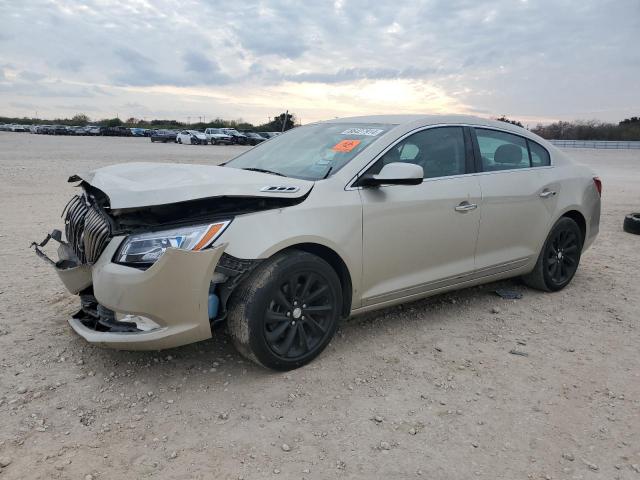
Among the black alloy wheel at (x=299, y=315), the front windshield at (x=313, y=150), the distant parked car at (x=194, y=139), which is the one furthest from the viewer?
the distant parked car at (x=194, y=139)

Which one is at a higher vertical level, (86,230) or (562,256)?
(86,230)

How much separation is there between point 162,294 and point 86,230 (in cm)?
88

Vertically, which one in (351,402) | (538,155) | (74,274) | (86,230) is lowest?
(351,402)

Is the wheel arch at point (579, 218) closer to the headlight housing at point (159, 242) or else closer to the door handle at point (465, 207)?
the door handle at point (465, 207)

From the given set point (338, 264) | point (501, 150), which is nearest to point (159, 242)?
point (338, 264)

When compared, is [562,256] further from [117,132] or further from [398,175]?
[117,132]

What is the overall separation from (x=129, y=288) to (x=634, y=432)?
290 cm

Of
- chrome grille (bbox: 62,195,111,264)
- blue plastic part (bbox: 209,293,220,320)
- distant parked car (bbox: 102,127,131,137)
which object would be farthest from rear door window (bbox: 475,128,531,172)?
distant parked car (bbox: 102,127,131,137)

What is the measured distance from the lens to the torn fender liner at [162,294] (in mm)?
3037

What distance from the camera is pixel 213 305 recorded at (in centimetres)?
334

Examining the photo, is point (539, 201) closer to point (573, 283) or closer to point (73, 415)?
point (573, 283)

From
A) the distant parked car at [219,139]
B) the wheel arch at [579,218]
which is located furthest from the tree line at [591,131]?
the wheel arch at [579,218]

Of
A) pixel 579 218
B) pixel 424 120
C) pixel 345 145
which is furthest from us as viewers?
pixel 579 218

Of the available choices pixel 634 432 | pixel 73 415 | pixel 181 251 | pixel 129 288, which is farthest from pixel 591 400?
pixel 73 415
